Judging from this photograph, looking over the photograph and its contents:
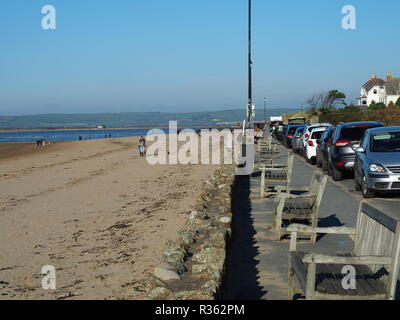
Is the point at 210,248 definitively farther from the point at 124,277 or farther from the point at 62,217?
the point at 62,217

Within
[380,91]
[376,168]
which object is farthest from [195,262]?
[380,91]

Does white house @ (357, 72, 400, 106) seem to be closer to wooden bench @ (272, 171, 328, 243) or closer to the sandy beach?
the sandy beach

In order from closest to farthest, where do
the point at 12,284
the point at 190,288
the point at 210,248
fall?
the point at 190,288 → the point at 210,248 → the point at 12,284

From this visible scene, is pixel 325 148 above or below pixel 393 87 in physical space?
below

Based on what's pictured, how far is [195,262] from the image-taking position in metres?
5.59

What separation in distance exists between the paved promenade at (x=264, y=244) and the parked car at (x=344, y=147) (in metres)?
2.02

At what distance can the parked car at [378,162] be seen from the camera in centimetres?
1180

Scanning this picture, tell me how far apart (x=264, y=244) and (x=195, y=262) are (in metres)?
2.70

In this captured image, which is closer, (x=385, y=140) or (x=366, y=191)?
(x=366, y=191)

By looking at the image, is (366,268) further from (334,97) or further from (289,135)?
(334,97)

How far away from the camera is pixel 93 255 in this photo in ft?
27.8

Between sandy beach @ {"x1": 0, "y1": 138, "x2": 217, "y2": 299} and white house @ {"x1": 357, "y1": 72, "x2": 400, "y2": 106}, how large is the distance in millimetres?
70833
